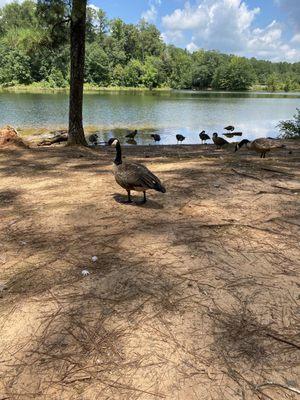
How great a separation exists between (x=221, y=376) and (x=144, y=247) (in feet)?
6.16

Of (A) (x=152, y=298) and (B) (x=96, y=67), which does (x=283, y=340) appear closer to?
(A) (x=152, y=298)

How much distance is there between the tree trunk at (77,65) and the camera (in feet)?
38.4

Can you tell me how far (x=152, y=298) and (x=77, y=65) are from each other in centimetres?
1095

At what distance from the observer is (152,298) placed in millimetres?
3166

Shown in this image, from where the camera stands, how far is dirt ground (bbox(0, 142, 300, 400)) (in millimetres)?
2396

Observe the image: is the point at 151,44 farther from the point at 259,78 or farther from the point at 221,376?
the point at 221,376

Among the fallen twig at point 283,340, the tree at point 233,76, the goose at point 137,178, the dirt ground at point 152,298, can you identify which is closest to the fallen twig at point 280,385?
the dirt ground at point 152,298

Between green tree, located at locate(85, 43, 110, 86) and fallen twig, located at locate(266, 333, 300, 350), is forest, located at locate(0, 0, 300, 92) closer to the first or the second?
green tree, located at locate(85, 43, 110, 86)

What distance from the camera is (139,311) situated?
→ 300cm

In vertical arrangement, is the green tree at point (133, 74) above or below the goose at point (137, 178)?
below

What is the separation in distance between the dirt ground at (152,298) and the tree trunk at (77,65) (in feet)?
A: 25.0

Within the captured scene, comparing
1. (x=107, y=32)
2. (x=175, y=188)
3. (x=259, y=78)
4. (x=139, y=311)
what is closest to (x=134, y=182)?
(x=175, y=188)

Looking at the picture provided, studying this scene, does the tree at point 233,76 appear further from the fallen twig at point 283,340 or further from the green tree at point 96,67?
the fallen twig at point 283,340

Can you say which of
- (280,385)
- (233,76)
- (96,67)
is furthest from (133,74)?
(280,385)
